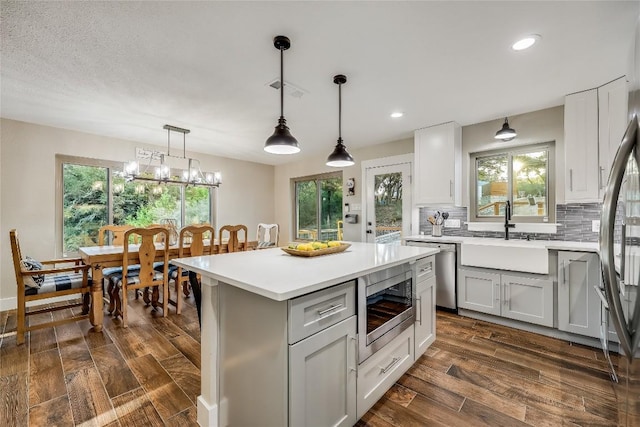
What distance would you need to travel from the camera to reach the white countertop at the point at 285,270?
1.19 metres

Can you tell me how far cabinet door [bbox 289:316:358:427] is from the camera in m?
1.17

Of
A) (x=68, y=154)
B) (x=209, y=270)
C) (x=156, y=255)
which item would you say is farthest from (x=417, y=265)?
(x=68, y=154)

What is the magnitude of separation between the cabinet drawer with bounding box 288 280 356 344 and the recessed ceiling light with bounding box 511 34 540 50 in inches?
77.8

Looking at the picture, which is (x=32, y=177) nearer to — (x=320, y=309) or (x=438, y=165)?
(x=320, y=309)

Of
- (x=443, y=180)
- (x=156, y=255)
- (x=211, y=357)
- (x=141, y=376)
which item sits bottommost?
(x=141, y=376)

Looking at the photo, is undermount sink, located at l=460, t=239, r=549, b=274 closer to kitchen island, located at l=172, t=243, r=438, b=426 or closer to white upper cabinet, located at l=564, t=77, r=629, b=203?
white upper cabinet, located at l=564, t=77, r=629, b=203

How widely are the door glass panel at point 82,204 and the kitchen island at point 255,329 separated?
11.1ft

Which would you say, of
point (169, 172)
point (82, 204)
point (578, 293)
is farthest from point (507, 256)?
point (82, 204)

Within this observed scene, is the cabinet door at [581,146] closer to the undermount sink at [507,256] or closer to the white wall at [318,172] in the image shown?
the undermount sink at [507,256]

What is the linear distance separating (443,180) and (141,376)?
3.65 metres

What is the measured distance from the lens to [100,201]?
414 centimetres

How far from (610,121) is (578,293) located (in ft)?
5.09

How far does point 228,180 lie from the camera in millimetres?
5492

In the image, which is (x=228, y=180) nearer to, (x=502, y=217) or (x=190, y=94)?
(x=190, y=94)
